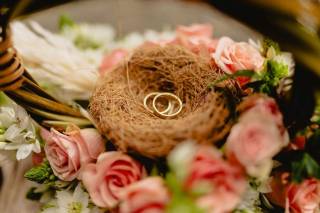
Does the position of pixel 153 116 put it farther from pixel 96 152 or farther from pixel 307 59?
pixel 307 59

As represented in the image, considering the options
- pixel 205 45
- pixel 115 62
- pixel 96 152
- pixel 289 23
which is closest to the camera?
pixel 289 23

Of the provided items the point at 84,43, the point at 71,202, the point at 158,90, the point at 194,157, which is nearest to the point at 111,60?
the point at 158,90

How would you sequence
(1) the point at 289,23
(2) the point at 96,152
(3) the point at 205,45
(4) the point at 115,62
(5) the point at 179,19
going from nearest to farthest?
(1) the point at 289,23
(2) the point at 96,152
(3) the point at 205,45
(4) the point at 115,62
(5) the point at 179,19

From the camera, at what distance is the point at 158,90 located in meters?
0.88

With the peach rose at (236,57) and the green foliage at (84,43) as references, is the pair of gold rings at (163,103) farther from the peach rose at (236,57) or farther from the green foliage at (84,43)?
the green foliage at (84,43)

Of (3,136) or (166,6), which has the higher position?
(166,6)

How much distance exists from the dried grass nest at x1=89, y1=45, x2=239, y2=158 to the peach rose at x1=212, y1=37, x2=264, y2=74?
25 millimetres

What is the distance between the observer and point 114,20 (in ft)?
4.77

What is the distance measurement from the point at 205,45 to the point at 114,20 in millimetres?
681

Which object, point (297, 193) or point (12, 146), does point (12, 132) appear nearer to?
point (12, 146)

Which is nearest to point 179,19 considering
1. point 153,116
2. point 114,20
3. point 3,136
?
point 114,20

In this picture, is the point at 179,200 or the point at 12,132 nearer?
the point at 179,200

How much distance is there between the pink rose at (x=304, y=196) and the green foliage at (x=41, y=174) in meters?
0.38

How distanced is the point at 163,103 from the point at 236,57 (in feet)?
0.63
